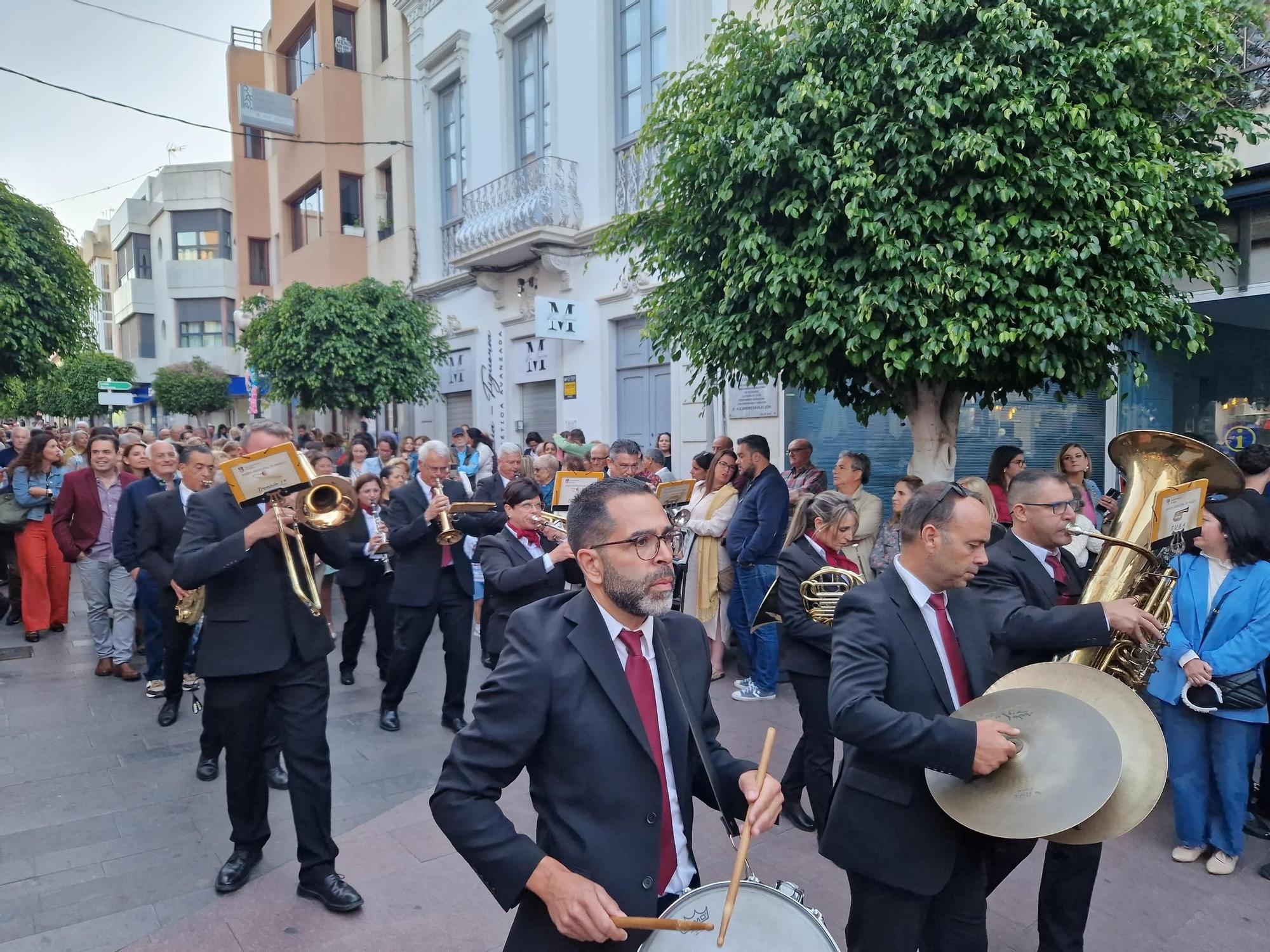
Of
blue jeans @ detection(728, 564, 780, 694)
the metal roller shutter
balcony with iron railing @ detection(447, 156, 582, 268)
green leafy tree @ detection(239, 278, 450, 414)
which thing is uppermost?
balcony with iron railing @ detection(447, 156, 582, 268)

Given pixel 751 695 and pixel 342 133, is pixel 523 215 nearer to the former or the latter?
pixel 342 133

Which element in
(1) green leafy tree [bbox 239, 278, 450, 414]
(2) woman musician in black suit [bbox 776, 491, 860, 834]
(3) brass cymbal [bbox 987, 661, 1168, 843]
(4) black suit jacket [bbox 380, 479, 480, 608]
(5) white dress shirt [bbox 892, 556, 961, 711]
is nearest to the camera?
(3) brass cymbal [bbox 987, 661, 1168, 843]

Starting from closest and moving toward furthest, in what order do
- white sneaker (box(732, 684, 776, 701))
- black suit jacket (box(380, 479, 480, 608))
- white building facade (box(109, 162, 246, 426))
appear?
black suit jacket (box(380, 479, 480, 608)), white sneaker (box(732, 684, 776, 701)), white building facade (box(109, 162, 246, 426))

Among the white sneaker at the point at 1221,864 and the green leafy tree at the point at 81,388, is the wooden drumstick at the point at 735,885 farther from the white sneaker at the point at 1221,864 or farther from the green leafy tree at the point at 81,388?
the green leafy tree at the point at 81,388

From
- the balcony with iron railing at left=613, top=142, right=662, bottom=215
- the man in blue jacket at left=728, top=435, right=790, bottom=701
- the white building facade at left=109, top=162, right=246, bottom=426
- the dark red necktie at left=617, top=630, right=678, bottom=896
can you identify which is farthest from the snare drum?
the white building facade at left=109, top=162, right=246, bottom=426

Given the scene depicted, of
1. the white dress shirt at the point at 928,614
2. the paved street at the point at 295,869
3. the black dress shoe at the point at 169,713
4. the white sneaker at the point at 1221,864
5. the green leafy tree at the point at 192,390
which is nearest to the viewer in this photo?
the white dress shirt at the point at 928,614

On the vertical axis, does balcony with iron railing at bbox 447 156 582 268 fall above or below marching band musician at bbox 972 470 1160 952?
above

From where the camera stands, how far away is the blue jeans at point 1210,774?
13.7 ft

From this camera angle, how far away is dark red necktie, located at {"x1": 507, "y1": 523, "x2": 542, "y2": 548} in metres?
5.39

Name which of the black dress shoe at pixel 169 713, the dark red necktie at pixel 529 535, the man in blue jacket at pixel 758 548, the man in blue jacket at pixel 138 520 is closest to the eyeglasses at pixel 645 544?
the dark red necktie at pixel 529 535

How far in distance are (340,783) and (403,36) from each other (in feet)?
62.2

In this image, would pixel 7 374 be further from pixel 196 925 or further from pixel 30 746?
pixel 196 925

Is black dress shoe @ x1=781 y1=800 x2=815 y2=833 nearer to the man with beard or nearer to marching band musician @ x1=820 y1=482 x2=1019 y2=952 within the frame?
marching band musician @ x1=820 y1=482 x2=1019 y2=952

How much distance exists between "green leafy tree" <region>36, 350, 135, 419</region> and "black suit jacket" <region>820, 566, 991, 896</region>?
40787 mm
